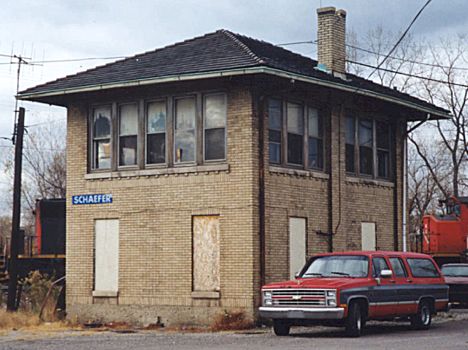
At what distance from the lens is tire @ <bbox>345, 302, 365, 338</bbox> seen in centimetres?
1895

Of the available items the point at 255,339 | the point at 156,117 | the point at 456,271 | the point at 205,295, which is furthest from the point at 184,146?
the point at 456,271

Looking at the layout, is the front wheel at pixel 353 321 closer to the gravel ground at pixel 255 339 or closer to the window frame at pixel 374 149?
the gravel ground at pixel 255 339

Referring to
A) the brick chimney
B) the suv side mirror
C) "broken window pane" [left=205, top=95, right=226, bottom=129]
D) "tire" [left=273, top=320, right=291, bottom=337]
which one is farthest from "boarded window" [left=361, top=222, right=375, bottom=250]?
"tire" [left=273, top=320, right=291, bottom=337]

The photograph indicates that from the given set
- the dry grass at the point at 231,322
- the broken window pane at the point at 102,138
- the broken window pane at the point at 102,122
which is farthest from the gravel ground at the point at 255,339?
the broken window pane at the point at 102,122

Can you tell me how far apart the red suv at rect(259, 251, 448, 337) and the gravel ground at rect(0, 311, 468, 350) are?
41cm

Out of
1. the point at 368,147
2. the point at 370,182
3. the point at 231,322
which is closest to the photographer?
the point at 231,322

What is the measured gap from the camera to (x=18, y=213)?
2844cm

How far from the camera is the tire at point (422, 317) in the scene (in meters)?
21.3

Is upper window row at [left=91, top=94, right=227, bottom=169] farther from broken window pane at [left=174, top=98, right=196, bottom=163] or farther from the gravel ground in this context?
the gravel ground

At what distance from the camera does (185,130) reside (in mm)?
24328

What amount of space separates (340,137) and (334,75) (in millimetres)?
1912

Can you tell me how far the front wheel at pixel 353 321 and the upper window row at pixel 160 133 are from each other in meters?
6.19

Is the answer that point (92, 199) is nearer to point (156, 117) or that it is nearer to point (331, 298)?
point (156, 117)

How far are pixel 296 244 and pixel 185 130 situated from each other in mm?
4196
